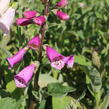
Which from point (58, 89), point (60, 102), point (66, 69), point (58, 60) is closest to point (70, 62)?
point (58, 60)

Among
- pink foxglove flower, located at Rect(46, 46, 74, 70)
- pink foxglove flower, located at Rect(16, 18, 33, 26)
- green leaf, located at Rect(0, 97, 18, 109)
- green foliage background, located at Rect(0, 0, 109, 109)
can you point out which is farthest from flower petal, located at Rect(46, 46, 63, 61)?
green leaf, located at Rect(0, 97, 18, 109)

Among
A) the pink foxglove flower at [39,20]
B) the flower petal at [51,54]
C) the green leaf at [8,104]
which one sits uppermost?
the pink foxglove flower at [39,20]

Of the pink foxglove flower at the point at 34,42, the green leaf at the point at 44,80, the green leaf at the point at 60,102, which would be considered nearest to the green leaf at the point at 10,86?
the green leaf at the point at 44,80

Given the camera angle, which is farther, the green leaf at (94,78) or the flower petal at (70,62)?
the green leaf at (94,78)

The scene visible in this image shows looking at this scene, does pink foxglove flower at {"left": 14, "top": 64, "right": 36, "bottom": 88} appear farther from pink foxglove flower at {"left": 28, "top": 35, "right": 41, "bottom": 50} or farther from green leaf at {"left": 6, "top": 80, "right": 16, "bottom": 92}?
green leaf at {"left": 6, "top": 80, "right": 16, "bottom": 92}

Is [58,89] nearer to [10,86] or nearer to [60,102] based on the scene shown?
[60,102]

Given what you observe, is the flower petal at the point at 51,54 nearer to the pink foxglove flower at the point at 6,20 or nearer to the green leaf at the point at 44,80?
the pink foxglove flower at the point at 6,20
